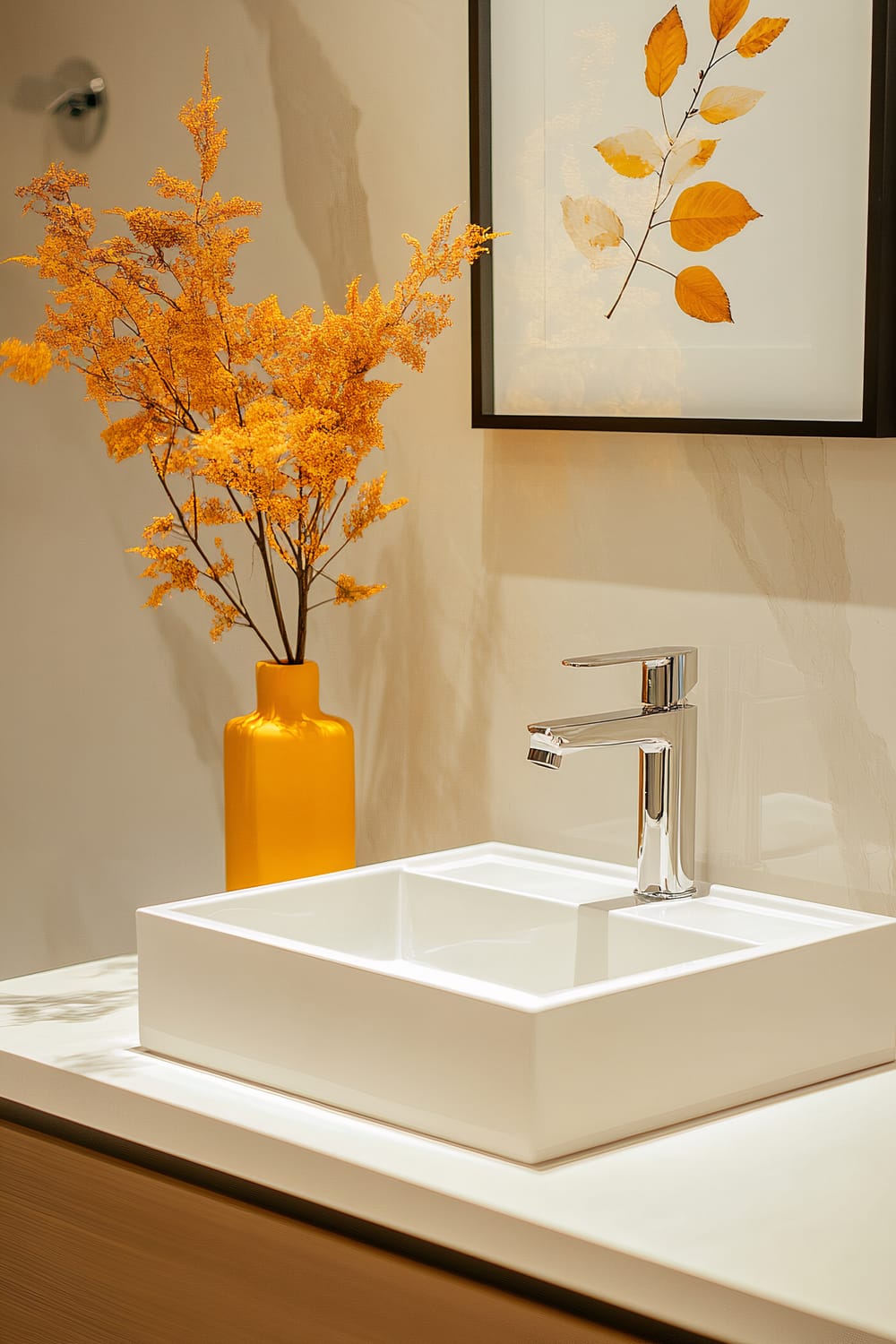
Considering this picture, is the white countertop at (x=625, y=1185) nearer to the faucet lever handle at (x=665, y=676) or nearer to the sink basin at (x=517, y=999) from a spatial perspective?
the sink basin at (x=517, y=999)

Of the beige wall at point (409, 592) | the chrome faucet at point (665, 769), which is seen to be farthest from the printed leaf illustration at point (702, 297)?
the chrome faucet at point (665, 769)

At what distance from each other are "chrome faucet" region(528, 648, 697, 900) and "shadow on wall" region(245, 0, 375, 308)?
1.79ft

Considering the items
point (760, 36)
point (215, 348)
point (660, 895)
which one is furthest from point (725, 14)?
point (660, 895)

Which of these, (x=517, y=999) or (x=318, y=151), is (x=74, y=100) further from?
(x=517, y=999)

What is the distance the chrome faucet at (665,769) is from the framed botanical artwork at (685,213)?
200 millimetres

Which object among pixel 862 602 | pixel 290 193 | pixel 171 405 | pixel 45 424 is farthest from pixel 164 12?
pixel 862 602

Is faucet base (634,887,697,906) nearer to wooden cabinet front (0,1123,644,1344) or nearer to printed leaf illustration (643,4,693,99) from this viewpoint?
wooden cabinet front (0,1123,644,1344)

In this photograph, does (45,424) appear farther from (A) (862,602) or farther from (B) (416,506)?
(A) (862,602)

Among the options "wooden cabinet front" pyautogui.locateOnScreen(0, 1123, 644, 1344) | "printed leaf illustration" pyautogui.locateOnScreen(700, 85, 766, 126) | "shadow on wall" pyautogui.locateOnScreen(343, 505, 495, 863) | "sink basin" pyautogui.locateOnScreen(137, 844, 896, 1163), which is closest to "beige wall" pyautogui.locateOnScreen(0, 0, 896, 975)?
"shadow on wall" pyautogui.locateOnScreen(343, 505, 495, 863)

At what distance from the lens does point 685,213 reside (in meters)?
1.29

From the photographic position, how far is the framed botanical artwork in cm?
119

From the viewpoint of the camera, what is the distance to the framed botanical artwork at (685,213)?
1.19 meters

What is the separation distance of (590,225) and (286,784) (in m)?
0.55

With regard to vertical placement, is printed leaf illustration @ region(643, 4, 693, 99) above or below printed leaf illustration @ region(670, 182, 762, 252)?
above
